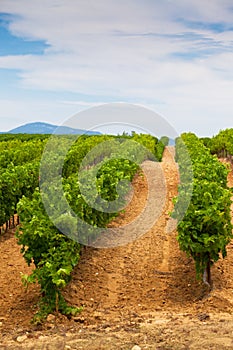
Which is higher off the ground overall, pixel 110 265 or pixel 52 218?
pixel 52 218

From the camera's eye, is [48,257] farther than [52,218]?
No

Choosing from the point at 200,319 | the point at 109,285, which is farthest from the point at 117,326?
the point at 109,285

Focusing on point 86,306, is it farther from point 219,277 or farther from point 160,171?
point 160,171

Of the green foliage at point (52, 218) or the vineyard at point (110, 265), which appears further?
the green foliage at point (52, 218)

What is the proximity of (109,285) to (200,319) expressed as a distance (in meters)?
3.10

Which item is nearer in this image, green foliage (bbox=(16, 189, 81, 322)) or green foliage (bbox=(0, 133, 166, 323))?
green foliage (bbox=(16, 189, 81, 322))

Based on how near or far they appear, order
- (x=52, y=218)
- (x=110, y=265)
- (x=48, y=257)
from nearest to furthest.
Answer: (x=48, y=257) → (x=52, y=218) → (x=110, y=265)

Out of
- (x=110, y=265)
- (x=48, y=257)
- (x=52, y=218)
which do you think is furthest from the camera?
(x=110, y=265)

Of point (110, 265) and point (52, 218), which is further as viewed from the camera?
point (110, 265)

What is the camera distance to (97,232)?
14.3 metres

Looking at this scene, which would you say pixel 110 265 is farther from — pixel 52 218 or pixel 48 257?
pixel 48 257

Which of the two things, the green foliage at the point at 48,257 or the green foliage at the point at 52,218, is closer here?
the green foliage at the point at 48,257

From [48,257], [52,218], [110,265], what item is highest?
[52,218]

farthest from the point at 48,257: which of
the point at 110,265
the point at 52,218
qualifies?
the point at 110,265
